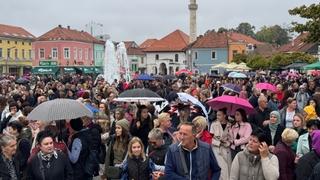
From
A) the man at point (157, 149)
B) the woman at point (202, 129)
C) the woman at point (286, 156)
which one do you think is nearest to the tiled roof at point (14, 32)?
the woman at point (202, 129)

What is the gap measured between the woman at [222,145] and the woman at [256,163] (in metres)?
1.72

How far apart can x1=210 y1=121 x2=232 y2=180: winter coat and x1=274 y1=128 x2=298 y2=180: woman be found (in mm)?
1119

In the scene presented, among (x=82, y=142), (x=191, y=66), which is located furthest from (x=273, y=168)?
(x=191, y=66)

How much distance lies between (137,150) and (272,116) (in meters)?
3.35

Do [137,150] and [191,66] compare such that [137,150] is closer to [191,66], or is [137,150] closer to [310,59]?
[310,59]

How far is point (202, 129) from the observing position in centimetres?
835

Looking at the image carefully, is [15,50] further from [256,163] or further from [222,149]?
[256,163]

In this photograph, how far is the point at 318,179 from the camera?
5.88 metres

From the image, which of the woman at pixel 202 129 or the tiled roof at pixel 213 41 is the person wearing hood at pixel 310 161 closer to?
the woman at pixel 202 129

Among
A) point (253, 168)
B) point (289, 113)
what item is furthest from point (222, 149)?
point (289, 113)

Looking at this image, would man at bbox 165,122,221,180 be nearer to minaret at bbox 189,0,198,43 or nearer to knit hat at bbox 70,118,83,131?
knit hat at bbox 70,118,83,131

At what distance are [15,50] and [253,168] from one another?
85776mm

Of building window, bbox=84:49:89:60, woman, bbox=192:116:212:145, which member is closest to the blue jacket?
woman, bbox=192:116:212:145

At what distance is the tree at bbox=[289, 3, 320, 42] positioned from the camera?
22453 millimetres
